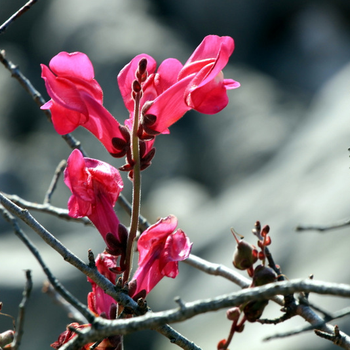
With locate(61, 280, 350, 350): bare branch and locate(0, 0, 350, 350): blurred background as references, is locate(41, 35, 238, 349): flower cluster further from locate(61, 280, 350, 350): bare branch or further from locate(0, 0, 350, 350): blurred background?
locate(0, 0, 350, 350): blurred background

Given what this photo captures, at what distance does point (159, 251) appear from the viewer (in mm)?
590

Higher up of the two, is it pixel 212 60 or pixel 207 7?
pixel 207 7

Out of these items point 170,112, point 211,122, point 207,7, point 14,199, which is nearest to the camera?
point 170,112

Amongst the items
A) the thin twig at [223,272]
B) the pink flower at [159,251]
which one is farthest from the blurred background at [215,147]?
the pink flower at [159,251]

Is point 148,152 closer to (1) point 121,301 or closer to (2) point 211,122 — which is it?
(1) point 121,301

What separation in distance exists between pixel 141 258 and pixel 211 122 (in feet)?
10.7

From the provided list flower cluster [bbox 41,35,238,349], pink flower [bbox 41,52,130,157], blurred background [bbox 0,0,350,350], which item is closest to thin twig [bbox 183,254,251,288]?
flower cluster [bbox 41,35,238,349]

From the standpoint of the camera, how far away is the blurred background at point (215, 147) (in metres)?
2.51

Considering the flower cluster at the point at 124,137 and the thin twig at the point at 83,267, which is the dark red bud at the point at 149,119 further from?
the thin twig at the point at 83,267

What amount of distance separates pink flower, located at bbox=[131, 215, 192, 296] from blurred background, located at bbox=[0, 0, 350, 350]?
156cm

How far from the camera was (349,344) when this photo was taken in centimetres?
49

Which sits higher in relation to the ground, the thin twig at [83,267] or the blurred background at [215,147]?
the blurred background at [215,147]

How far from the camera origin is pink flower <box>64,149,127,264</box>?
56cm

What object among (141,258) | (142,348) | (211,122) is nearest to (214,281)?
(142,348)
